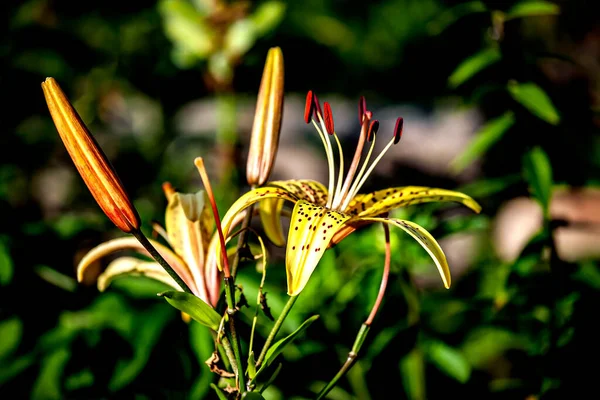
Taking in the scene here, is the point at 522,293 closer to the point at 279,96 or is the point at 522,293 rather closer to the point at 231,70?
the point at 279,96

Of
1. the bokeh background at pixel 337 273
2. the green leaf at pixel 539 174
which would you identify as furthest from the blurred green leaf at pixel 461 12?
the green leaf at pixel 539 174

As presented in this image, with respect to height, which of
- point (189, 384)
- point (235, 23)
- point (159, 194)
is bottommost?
point (189, 384)

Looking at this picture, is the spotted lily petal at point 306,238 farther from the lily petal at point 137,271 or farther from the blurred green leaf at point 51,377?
the blurred green leaf at point 51,377

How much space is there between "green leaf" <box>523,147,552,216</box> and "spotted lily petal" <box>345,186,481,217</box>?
0.73ft

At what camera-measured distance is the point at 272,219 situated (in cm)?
65

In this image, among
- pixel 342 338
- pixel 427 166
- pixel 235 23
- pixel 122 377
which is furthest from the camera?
pixel 427 166

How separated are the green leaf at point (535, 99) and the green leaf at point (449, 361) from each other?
375mm

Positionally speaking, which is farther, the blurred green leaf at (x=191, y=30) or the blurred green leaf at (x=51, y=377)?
the blurred green leaf at (x=191, y=30)

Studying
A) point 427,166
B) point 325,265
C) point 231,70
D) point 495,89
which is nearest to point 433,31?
point 495,89

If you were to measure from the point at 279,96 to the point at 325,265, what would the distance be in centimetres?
37

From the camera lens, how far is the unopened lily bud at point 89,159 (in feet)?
1.66

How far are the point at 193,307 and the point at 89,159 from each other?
0.55 ft

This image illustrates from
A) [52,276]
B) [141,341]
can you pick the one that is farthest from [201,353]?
[52,276]

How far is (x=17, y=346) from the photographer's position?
86 cm
